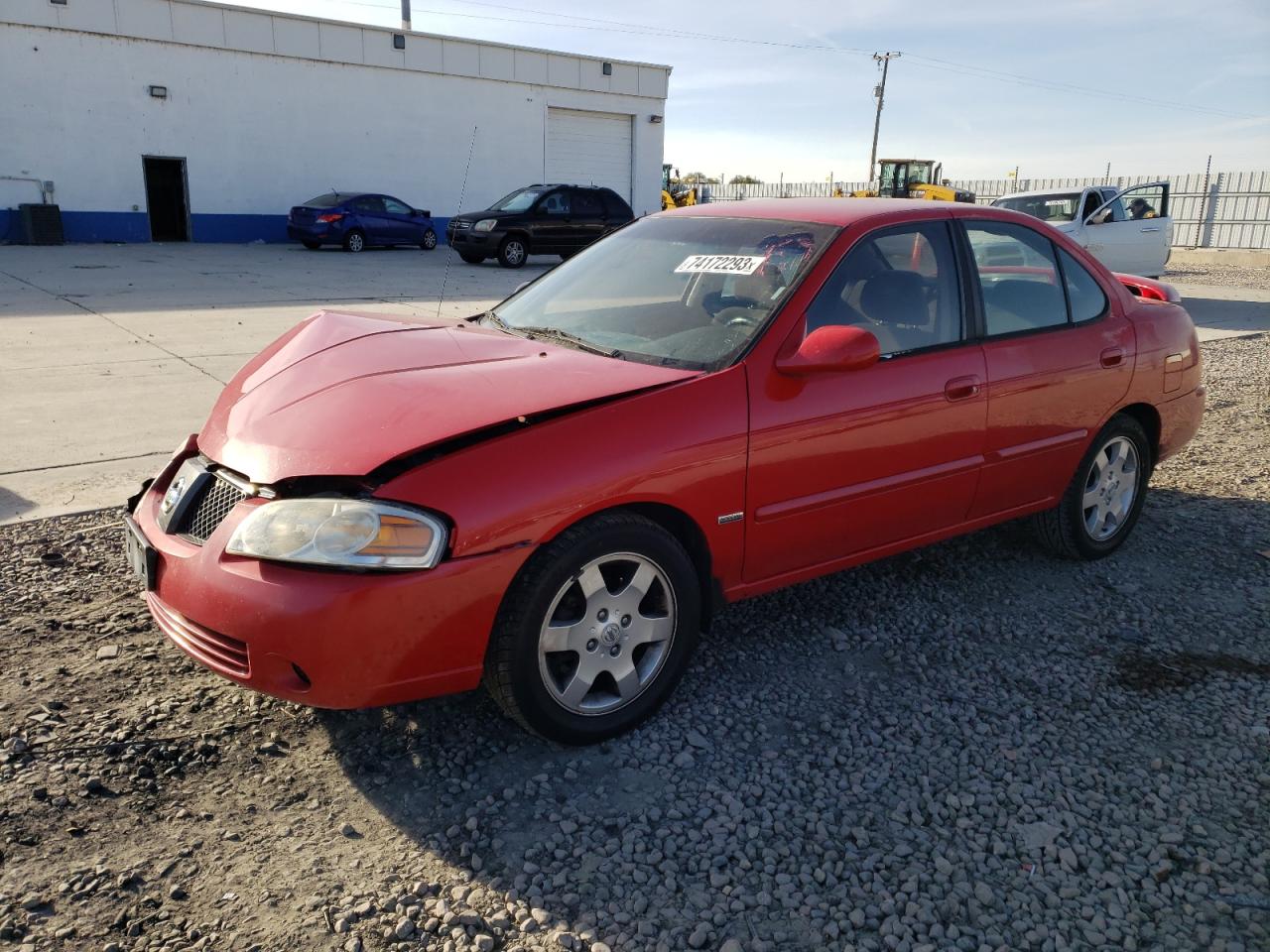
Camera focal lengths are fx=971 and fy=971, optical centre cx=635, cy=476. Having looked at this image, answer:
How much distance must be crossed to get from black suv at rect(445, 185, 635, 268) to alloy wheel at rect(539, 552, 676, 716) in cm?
1732

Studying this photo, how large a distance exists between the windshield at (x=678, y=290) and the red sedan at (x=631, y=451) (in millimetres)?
13

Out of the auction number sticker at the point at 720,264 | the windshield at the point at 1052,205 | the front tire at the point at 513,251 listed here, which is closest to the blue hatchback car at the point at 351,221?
the front tire at the point at 513,251

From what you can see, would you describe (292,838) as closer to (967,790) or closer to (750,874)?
(750,874)

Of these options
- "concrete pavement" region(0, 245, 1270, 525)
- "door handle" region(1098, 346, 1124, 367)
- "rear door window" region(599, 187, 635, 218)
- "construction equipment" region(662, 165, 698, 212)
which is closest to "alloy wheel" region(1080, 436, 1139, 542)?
"door handle" region(1098, 346, 1124, 367)

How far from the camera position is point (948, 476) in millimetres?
3760

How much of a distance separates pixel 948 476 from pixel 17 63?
26.1m

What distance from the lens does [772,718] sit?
3172 millimetres

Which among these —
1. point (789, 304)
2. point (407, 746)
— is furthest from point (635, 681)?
point (789, 304)

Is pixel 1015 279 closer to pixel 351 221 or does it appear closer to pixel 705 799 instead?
pixel 705 799

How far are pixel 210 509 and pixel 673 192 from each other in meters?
34.6

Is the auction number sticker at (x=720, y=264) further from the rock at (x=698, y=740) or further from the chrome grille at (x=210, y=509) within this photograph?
the chrome grille at (x=210, y=509)

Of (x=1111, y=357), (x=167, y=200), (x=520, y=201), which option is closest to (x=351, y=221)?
(x=520, y=201)

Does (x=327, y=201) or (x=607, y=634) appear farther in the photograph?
(x=327, y=201)

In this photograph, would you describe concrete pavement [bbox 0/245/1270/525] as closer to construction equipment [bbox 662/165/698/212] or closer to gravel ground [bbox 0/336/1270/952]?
gravel ground [bbox 0/336/1270/952]
